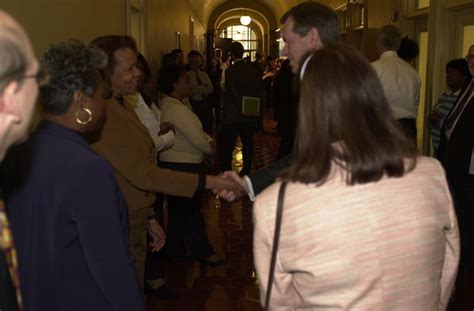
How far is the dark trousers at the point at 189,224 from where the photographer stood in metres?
4.72

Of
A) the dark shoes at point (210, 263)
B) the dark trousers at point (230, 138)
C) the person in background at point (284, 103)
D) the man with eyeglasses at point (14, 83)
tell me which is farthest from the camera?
the person in background at point (284, 103)

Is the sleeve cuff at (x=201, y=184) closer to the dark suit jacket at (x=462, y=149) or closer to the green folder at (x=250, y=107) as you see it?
the dark suit jacket at (x=462, y=149)

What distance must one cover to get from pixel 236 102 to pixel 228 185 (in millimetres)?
4498

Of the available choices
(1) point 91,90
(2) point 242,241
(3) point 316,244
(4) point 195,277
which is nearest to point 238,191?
(1) point 91,90

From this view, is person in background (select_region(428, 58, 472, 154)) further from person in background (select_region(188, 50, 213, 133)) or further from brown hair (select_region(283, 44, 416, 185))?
person in background (select_region(188, 50, 213, 133))

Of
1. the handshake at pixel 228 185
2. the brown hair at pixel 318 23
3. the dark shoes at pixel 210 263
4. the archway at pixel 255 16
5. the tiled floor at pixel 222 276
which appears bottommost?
the tiled floor at pixel 222 276

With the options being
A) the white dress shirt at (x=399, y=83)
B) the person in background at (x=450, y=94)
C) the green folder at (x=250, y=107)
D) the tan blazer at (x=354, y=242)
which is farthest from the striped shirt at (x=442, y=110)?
the tan blazer at (x=354, y=242)

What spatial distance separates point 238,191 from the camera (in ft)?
9.81

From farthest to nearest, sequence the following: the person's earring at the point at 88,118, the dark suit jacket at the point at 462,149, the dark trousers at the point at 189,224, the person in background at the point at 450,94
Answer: the person in background at the point at 450,94 < the dark trousers at the point at 189,224 < the dark suit jacket at the point at 462,149 < the person's earring at the point at 88,118

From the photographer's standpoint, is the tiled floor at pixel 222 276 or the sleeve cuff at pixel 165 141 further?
the tiled floor at pixel 222 276

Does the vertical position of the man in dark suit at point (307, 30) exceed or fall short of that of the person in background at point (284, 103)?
it exceeds it

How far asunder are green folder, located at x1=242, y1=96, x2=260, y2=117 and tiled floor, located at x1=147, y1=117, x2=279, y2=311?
1404 millimetres

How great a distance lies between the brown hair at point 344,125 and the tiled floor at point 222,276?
2.72 meters

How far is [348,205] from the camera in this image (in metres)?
1.50
